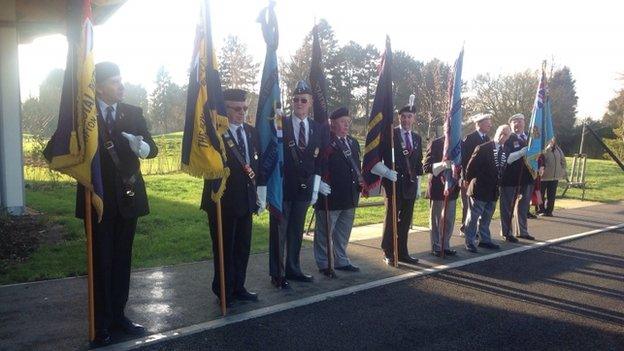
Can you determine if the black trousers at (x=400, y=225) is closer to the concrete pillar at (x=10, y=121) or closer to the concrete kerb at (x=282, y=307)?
the concrete kerb at (x=282, y=307)

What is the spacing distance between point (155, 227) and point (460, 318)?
6.19 meters

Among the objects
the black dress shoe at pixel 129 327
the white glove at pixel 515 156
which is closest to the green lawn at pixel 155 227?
the black dress shoe at pixel 129 327

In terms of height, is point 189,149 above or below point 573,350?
above

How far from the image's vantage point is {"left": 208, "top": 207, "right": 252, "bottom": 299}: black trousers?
5270mm

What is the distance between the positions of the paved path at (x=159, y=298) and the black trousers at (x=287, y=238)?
0.28m

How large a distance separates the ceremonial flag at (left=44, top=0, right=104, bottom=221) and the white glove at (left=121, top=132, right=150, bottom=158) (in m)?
0.30

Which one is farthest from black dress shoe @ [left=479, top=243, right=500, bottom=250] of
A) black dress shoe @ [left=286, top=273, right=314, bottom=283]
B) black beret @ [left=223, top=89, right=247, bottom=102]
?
black beret @ [left=223, top=89, right=247, bottom=102]

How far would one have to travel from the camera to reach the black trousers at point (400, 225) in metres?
7.23

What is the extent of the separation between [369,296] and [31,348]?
3.27 m

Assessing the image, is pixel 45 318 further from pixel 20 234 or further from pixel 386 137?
pixel 386 137

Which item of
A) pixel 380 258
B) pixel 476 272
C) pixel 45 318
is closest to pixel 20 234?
pixel 45 318

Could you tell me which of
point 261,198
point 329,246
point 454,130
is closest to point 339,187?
point 329,246

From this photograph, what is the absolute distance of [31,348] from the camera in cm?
409

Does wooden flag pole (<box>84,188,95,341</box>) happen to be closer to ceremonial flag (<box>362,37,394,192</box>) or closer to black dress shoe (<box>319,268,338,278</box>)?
black dress shoe (<box>319,268,338,278</box>)
